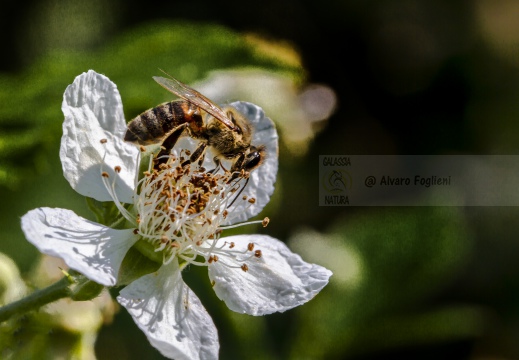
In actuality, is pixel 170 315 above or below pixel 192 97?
below

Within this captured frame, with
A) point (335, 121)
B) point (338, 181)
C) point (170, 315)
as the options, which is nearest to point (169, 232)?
point (170, 315)

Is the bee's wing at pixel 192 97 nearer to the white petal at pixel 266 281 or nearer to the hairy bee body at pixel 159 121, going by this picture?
the hairy bee body at pixel 159 121

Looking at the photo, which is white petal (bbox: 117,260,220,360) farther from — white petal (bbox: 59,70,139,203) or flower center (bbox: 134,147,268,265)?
white petal (bbox: 59,70,139,203)

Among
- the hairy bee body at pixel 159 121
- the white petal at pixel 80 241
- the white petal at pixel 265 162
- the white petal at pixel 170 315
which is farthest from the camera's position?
the white petal at pixel 265 162

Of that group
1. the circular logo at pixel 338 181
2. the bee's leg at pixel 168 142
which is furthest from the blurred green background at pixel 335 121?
the bee's leg at pixel 168 142

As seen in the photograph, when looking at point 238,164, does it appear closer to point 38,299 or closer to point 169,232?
point 169,232

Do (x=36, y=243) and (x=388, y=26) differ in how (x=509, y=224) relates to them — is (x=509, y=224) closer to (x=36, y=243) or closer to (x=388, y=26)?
(x=388, y=26)
